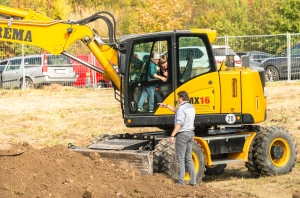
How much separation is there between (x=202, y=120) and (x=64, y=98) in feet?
44.2

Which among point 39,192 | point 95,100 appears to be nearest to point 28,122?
point 95,100

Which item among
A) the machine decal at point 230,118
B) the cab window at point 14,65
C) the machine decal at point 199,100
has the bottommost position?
the machine decal at point 230,118

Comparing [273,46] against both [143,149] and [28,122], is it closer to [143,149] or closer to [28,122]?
[28,122]

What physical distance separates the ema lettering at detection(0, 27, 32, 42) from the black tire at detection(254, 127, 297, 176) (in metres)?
4.88

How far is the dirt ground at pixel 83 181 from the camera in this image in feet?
39.6

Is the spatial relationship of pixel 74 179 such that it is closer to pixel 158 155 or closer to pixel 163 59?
pixel 158 155

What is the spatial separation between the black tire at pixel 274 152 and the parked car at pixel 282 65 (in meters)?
15.2

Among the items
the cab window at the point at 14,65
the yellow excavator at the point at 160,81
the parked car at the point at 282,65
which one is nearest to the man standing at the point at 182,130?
the yellow excavator at the point at 160,81

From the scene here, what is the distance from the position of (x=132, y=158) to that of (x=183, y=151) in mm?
1084

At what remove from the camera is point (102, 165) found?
13.7m

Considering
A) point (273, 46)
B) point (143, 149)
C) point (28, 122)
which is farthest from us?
point (273, 46)

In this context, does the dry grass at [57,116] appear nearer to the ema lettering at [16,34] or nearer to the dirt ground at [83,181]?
the ema lettering at [16,34]

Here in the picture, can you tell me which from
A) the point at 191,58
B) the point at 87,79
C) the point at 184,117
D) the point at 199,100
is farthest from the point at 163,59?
the point at 87,79

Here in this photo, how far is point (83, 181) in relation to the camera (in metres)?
12.8
